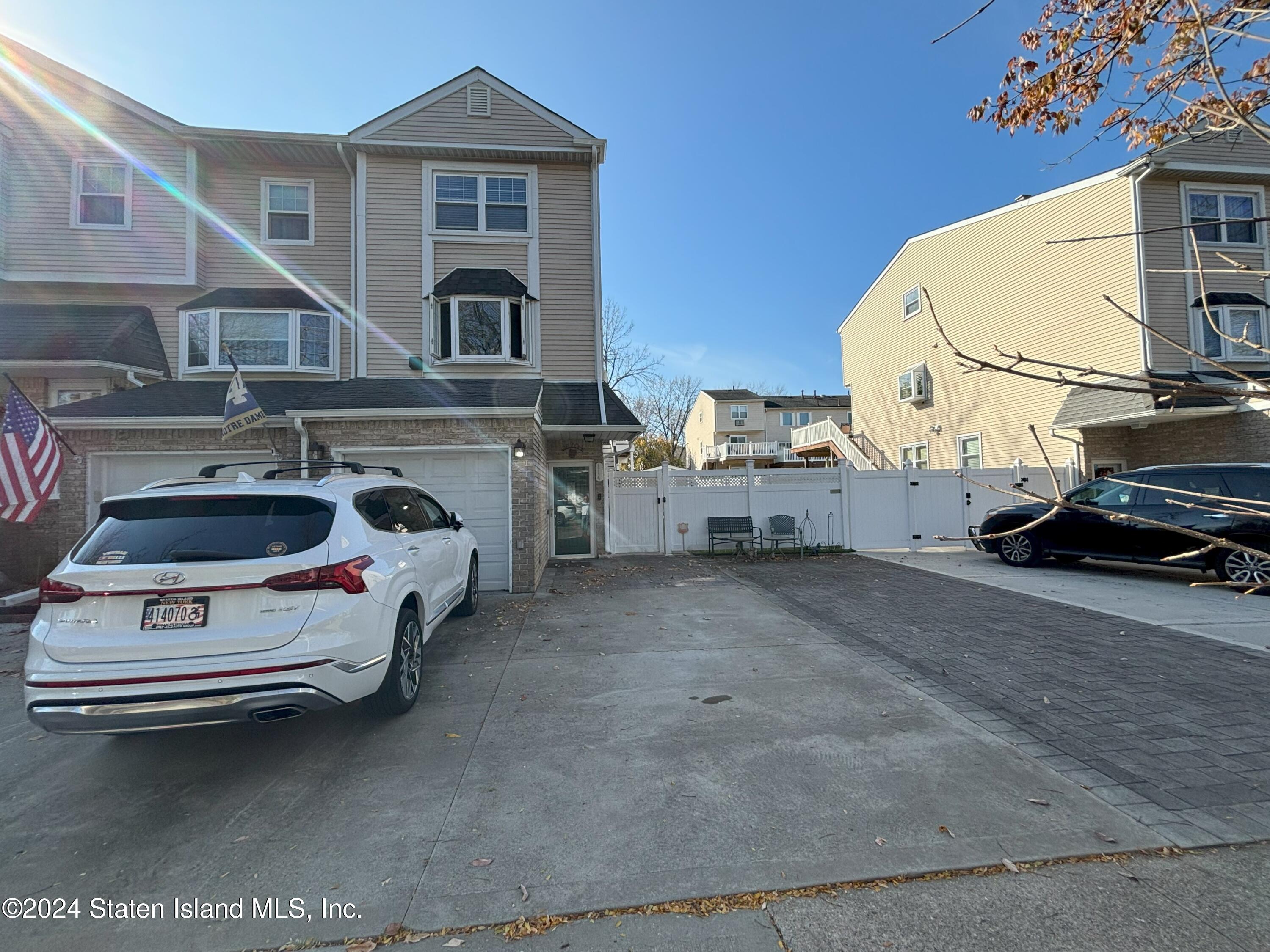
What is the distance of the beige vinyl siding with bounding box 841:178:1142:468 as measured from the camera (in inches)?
544

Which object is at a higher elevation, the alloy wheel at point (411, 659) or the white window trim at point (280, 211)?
the white window trim at point (280, 211)

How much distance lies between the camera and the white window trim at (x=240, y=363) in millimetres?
11039

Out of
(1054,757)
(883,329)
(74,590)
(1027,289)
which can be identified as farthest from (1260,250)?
(74,590)

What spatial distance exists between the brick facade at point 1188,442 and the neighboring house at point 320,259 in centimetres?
1167

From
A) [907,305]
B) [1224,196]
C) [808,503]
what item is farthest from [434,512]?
[1224,196]

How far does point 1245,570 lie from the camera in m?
7.80

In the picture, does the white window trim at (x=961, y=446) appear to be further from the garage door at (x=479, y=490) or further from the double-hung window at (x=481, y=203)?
the garage door at (x=479, y=490)

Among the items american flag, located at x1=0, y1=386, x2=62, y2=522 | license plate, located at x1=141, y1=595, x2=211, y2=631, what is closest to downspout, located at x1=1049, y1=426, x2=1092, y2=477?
license plate, located at x1=141, y1=595, x2=211, y2=631

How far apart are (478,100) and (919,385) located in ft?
48.5

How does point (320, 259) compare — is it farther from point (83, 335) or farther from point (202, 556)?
point (202, 556)

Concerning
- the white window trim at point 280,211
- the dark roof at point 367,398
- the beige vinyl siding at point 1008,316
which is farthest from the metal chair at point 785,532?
the white window trim at point 280,211

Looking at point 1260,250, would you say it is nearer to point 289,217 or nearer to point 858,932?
point 858,932

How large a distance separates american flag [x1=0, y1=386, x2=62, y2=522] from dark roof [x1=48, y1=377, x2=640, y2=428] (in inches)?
39.2

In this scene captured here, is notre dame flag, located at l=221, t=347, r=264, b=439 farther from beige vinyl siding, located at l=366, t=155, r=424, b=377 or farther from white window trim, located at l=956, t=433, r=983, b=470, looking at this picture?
white window trim, located at l=956, t=433, r=983, b=470
